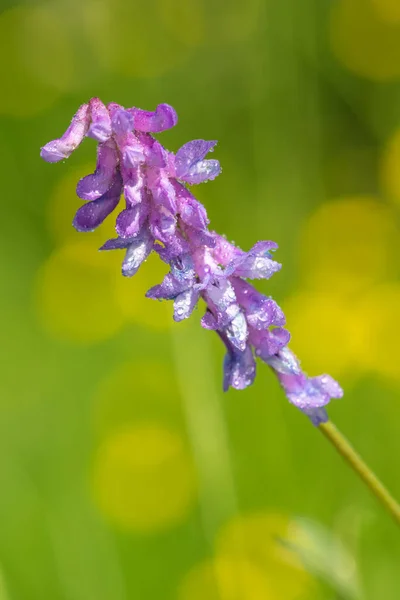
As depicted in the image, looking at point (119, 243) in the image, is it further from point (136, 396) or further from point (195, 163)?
point (136, 396)

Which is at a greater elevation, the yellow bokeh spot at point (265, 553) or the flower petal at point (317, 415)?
the flower petal at point (317, 415)

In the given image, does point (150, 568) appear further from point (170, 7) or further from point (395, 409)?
point (170, 7)

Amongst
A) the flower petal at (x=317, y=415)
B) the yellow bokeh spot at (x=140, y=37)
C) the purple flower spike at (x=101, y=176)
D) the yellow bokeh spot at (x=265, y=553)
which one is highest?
the yellow bokeh spot at (x=140, y=37)

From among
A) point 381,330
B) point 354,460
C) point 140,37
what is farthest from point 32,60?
point 354,460

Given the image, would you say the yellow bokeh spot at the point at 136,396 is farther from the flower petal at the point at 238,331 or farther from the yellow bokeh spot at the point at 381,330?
the flower petal at the point at 238,331

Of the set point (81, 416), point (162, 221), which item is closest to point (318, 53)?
point (81, 416)

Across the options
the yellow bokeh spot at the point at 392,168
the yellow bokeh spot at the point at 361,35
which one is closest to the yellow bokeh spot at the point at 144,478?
the yellow bokeh spot at the point at 392,168

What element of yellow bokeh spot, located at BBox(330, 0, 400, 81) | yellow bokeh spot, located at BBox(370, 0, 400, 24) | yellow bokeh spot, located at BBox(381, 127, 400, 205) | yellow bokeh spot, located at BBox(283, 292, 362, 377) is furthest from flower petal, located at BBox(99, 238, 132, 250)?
yellow bokeh spot, located at BBox(370, 0, 400, 24)

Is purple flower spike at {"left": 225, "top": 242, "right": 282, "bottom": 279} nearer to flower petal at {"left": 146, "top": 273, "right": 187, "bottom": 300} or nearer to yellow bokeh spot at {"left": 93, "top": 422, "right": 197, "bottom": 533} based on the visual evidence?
flower petal at {"left": 146, "top": 273, "right": 187, "bottom": 300}
